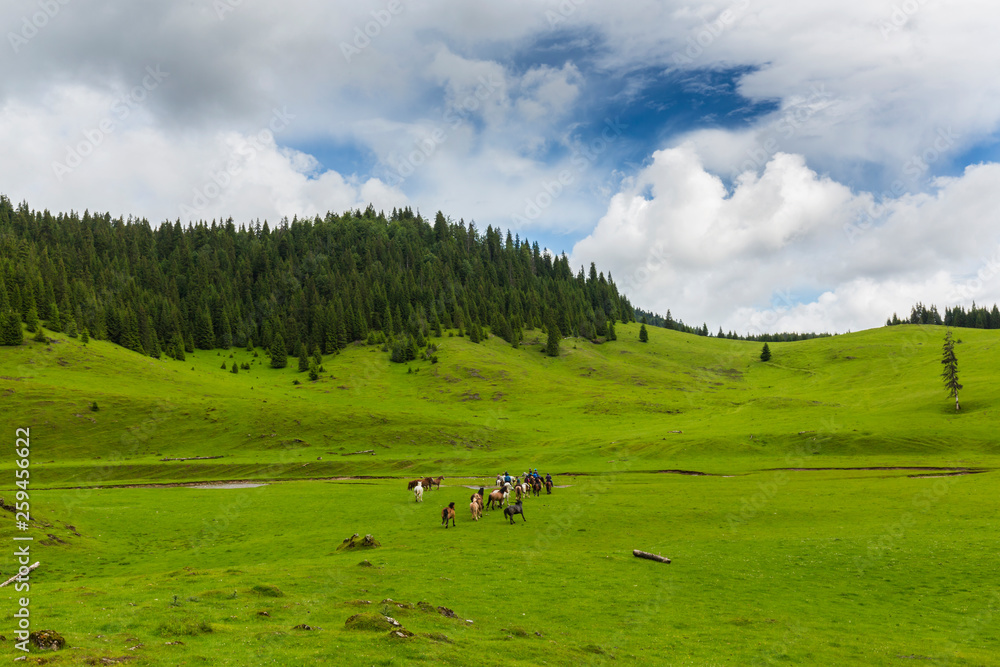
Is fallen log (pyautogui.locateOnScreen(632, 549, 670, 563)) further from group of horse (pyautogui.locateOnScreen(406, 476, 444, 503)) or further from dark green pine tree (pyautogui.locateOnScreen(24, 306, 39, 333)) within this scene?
dark green pine tree (pyautogui.locateOnScreen(24, 306, 39, 333))

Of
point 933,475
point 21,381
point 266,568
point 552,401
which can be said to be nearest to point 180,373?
point 21,381

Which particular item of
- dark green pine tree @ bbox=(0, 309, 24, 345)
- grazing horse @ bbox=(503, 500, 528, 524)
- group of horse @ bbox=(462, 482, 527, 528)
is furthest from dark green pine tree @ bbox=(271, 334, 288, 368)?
grazing horse @ bbox=(503, 500, 528, 524)

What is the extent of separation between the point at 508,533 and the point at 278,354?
165m

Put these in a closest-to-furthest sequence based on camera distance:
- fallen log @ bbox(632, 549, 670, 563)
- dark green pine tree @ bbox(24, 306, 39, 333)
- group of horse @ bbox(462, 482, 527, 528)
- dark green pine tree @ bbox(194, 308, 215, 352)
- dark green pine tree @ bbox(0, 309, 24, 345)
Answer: fallen log @ bbox(632, 549, 670, 563)
group of horse @ bbox(462, 482, 527, 528)
dark green pine tree @ bbox(0, 309, 24, 345)
dark green pine tree @ bbox(24, 306, 39, 333)
dark green pine tree @ bbox(194, 308, 215, 352)

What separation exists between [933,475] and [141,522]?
7586 centimetres

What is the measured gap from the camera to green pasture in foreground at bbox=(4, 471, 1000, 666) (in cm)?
1509

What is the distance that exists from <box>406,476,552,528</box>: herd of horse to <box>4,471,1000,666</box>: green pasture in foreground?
1138 mm

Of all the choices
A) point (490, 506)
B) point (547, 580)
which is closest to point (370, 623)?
point (547, 580)

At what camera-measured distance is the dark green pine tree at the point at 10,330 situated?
120438 mm

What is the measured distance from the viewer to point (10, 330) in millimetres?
121062

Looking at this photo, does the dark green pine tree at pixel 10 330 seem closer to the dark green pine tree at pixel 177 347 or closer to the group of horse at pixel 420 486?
the dark green pine tree at pixel 177 347

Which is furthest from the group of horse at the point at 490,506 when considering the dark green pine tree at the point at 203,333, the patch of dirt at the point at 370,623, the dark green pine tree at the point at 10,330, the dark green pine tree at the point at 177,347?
the dark green pine tree at the point at 203,333

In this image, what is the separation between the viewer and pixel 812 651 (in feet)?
56.7

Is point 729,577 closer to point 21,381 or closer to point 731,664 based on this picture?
point 731,664
